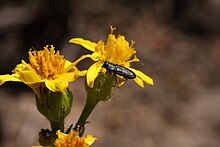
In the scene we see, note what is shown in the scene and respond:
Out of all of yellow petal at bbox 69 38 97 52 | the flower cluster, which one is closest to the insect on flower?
the flower cluster

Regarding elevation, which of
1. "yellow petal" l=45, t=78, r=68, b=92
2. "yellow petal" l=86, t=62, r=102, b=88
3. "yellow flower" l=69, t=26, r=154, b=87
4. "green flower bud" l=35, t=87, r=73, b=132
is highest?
"yellow flower" l=69, t=26, r=154, b=87

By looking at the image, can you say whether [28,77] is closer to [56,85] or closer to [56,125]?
[56,85]

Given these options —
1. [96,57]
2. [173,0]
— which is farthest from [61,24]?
[96,57]

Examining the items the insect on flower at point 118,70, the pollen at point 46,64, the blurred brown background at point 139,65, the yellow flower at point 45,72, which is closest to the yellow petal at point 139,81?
the insect on flower at point 118,70

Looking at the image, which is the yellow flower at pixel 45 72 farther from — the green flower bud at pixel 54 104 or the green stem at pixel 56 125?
the green stem at pixel 56 125

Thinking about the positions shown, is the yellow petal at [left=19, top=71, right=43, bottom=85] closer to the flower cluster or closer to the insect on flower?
the flower cluster

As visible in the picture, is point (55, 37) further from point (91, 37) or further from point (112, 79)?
point (112, 79)
